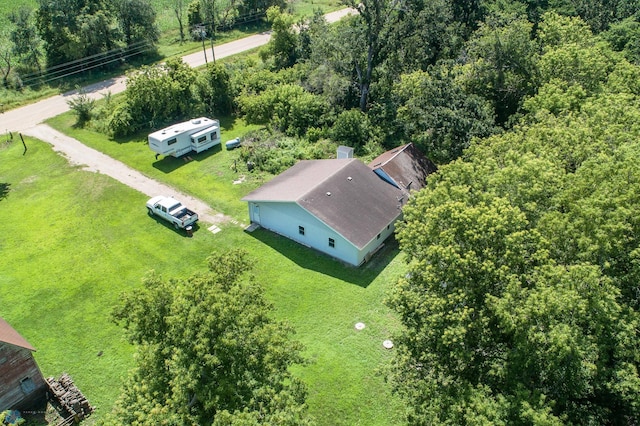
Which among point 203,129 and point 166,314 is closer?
point 166,314

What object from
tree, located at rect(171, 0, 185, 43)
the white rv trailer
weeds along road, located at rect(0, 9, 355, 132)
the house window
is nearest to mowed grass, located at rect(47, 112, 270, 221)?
the white rv trailer

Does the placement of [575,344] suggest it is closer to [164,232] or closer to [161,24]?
[164,232]

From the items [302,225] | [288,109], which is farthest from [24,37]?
[302,225]

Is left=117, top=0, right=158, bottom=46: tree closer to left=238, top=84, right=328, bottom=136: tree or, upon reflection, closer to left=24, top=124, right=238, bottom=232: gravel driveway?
left=24, top=124, right=238, bottom=232: gravel driveway

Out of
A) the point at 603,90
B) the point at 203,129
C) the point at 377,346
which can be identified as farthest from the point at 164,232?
the point at 603,90

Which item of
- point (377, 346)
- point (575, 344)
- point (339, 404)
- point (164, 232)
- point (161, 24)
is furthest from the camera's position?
point (161, 24)
